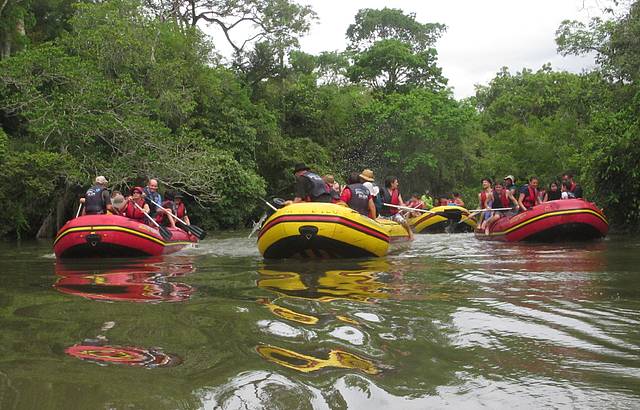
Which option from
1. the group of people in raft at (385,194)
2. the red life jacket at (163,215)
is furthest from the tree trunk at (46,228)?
the group of people in raft at (385,194)

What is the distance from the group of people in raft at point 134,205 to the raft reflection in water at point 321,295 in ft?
13.1

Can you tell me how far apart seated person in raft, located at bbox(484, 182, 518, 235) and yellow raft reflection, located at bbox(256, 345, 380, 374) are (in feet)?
33.7

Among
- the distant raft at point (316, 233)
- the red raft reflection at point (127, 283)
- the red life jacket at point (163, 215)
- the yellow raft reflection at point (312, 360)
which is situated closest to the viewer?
the yellow raft reflection at point (312, 360)

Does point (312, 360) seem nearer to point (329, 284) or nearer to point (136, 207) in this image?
point (329, 284)

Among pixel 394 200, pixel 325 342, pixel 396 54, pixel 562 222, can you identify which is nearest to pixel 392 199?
pixel 394 200

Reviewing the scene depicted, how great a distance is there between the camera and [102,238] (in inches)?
340

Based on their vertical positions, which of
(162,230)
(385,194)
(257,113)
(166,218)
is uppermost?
(257,113)

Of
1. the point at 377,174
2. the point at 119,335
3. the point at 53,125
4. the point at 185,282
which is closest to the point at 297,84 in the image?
the point at 377,174

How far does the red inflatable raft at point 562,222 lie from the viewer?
10.3 meters

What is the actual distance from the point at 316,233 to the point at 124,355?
480cm

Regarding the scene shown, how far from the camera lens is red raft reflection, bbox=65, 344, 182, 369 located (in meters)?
2.53

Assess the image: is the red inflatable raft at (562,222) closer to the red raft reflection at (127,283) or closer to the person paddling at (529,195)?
the person paddling at (529,195)

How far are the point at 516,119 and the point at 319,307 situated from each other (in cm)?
3519

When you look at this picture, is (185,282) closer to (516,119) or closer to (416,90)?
(416,90)
